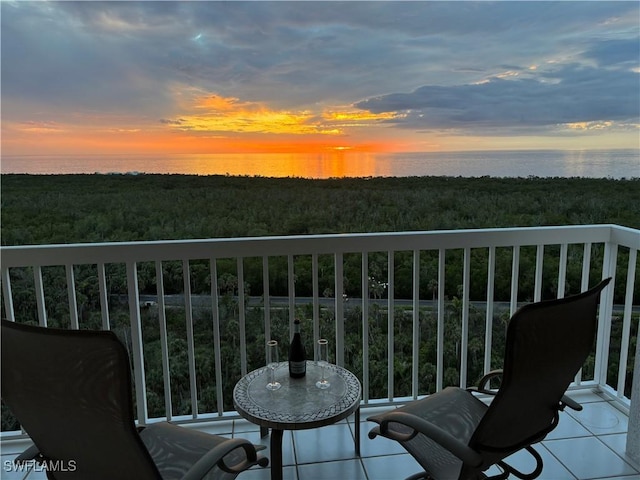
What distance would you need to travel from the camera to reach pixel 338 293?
264cm

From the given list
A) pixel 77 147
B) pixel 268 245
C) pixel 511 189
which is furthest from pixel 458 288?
pixel 77 147

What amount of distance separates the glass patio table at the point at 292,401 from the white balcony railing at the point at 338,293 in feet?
1.84

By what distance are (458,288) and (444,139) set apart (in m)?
1.52

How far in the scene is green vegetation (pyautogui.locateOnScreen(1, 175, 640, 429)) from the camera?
9.73 ft

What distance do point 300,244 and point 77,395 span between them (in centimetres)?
150

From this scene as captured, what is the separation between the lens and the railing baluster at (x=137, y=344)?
244 centimetres

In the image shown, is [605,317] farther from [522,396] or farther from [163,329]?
[163,329]

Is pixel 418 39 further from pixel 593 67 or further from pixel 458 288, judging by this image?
pixel 458 288

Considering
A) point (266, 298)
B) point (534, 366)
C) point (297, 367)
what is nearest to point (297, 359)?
point (297, 367)

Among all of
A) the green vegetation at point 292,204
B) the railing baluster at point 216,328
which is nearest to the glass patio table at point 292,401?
the railing baluster at point 216,328

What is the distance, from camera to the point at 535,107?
3779mm

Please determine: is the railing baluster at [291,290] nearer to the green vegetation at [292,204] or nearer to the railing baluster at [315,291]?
the railing baluster at [315,291]

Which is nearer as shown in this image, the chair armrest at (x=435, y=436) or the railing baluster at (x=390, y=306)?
the chair armrest at (x=435, y=436)

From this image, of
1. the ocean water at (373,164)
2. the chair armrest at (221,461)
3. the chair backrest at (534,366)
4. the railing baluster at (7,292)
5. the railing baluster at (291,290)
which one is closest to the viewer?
the chair armrest at (221,461)
